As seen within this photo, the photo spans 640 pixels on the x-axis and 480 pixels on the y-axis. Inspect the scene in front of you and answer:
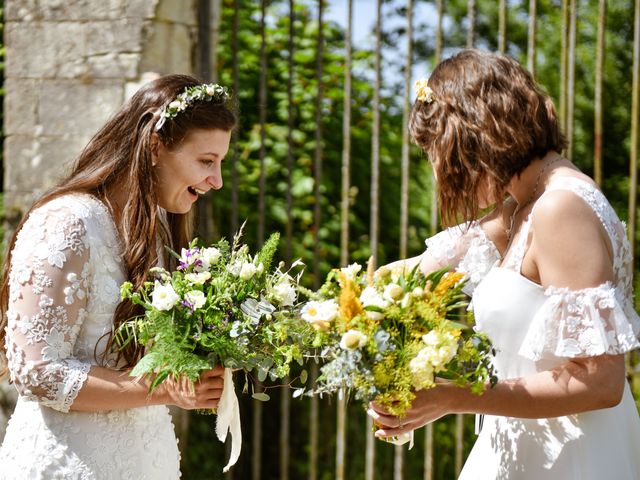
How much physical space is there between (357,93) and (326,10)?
1.97 ft

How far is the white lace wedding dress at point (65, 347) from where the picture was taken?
7.42 feet

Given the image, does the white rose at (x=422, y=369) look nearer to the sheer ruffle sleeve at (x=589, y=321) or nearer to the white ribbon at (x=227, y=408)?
the sheer ruffle sleeve at (x=589, y=321)

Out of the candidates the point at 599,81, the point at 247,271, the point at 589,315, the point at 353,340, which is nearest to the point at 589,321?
the point at 589,315

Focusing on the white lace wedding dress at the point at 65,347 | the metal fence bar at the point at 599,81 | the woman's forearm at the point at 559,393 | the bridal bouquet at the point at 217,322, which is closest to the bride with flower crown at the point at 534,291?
the woman's forearm at the point at 559,393

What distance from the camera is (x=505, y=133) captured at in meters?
2.20

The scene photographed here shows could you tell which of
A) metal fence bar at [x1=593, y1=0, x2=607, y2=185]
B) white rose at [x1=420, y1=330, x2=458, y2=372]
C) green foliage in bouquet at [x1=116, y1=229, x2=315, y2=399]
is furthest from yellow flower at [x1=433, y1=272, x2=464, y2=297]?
metal fence bar at [x1=593, y1=0, x2=607, y2=185]

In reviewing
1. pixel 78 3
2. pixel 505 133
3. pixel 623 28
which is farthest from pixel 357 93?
pixel 505 133

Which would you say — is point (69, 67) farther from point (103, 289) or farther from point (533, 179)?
point (533, 179)

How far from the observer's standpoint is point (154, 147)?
2.52 meters

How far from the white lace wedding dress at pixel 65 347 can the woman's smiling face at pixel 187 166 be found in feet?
0.65

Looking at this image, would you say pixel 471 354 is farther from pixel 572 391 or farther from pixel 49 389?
pixel 49 389

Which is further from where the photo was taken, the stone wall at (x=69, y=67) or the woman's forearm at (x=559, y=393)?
the stone wall at (x=69, y=67)

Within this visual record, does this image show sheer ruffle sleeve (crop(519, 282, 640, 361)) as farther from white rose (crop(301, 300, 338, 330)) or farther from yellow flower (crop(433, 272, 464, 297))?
A: white rose (crop(301, 300, 338, 330))

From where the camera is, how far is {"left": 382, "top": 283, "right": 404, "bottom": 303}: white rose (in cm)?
201
